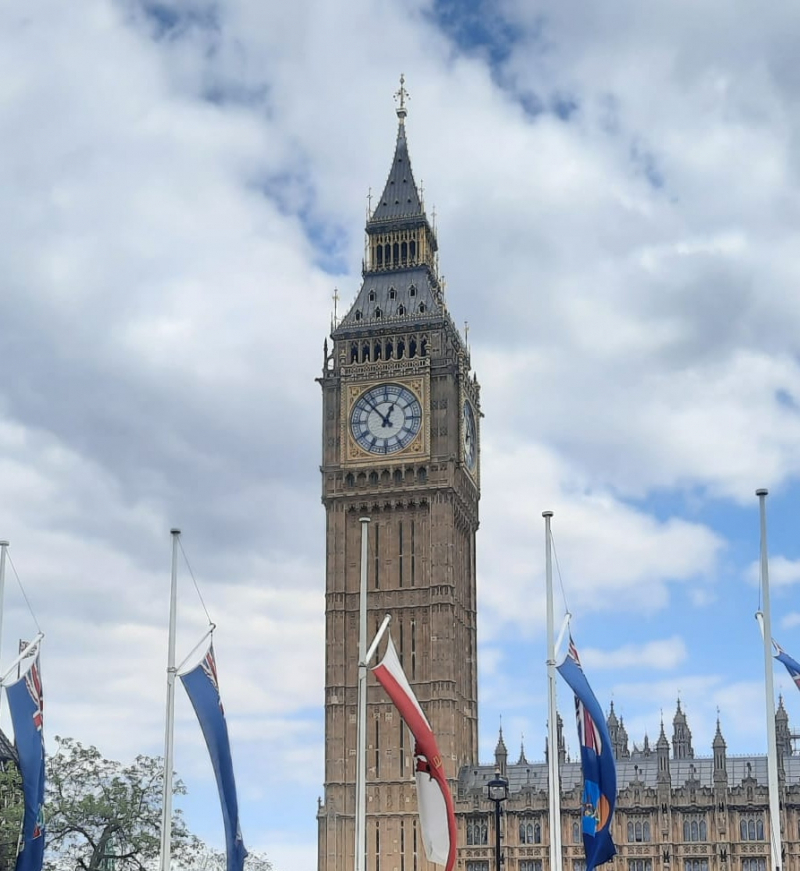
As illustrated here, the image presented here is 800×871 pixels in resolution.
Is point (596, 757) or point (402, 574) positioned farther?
point (402, 574)

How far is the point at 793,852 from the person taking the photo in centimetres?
11225

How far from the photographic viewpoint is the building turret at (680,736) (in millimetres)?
141500

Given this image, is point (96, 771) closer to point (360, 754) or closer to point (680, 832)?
point (360, 754)

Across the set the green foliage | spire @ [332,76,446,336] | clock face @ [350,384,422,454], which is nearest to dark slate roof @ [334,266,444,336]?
spire @ [332,76,446,336]

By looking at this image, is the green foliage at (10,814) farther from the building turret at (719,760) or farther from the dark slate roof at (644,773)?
the building turret at (719,760)

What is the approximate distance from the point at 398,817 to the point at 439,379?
3402 centimetres

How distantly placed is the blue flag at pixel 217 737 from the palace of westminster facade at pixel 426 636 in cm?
6419

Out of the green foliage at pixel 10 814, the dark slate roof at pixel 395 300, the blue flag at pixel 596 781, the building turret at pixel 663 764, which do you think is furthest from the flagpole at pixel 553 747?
the dark slate roof at pixel 395 300

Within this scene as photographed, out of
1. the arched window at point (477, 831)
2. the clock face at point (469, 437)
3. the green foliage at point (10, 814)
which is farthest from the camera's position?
the clock face at point (469, 437)

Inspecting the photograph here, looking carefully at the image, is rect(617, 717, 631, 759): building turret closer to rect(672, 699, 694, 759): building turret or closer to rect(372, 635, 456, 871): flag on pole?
rect(672, 699, 694, 759): building turret

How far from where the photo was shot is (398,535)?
407 ft

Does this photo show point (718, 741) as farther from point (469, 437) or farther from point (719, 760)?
point (469, 437)

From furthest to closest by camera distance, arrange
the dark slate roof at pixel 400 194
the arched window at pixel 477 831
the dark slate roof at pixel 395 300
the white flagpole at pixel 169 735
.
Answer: the dark slate roof at pixel 400 194 → the dark slate roof at pixel 395 300 → the arched window at pixel 477 831 → the white flagpole at pixel 169 735

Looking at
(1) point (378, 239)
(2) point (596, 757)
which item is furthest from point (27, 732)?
(1) point (378, 239)
